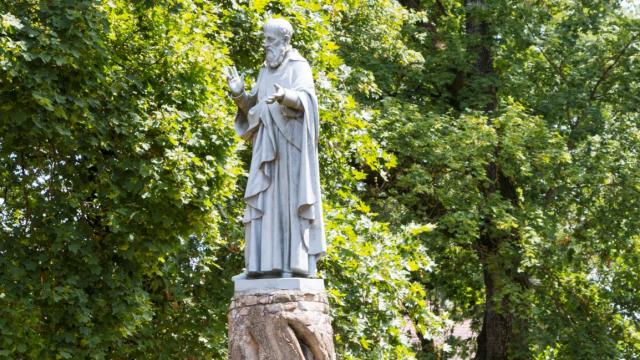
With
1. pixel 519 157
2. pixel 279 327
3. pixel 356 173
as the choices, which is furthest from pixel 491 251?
pixel 279 327

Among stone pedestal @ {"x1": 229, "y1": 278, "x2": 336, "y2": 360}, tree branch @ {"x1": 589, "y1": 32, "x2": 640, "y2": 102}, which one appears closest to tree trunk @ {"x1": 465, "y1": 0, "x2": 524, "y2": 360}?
tree branch @ {"x1": 589, "y1": 32, "x2": 640, "y2": 102}

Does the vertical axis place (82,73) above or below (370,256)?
above

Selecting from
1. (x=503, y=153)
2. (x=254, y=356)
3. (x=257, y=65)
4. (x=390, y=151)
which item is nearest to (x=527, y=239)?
(x=503, y=153)

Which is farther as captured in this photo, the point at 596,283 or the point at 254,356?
the point at 596,283

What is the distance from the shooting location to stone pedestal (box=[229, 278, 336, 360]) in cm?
910

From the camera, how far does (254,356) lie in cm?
919

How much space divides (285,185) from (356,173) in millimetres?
7087

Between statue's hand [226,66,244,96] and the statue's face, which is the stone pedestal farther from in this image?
the statue's face

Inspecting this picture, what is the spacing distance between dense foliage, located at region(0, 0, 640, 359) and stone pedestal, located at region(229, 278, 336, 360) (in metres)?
4.17

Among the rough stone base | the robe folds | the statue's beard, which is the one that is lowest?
the rough stone base

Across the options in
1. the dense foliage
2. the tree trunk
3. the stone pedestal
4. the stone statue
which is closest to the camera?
the stone pedestal

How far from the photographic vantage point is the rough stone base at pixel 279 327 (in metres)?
9.10

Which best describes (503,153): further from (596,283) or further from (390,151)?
(596,283)

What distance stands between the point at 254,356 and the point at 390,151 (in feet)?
36.1
